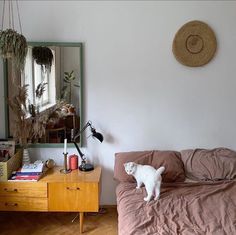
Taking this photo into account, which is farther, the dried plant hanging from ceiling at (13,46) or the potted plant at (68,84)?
the potted plant at (68,84)

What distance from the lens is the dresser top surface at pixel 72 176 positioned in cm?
264

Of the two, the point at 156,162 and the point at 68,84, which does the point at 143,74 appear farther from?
the point at 156,162

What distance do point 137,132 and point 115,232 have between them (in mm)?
965

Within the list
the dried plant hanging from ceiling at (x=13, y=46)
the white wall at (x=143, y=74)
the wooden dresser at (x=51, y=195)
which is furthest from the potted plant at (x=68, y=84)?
the wooden dresser at (x=51, y=195)

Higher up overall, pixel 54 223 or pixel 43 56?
pixel 43 56

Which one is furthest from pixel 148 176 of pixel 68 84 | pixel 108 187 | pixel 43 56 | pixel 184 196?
pixel 43 56

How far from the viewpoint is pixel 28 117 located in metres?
2.91

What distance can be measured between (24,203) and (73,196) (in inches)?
16.9

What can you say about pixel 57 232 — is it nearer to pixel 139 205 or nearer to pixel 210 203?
pixel 139 205

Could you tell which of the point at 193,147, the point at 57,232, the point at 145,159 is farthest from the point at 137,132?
the point at 57,232

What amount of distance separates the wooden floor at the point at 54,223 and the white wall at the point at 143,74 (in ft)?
1.12

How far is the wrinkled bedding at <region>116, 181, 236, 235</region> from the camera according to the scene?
6.40 feet

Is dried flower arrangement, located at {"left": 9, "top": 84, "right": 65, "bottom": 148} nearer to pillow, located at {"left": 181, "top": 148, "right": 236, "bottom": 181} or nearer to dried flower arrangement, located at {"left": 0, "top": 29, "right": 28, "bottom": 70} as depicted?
dried flower arrangement, located at {"left": 0, "top": 29, "right": 28, "bottom": 70}

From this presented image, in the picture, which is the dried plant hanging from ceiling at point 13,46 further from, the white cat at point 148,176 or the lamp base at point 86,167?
the white cat at point 148,176
